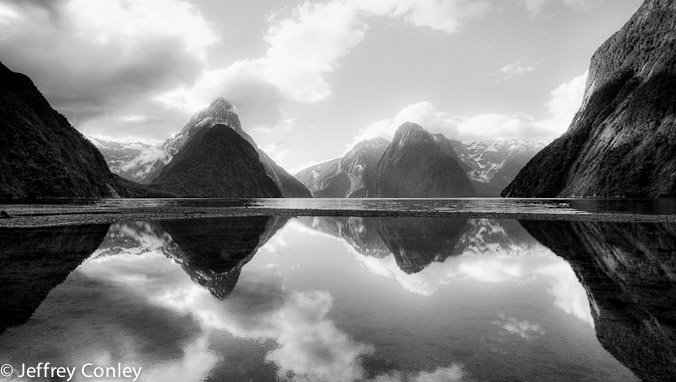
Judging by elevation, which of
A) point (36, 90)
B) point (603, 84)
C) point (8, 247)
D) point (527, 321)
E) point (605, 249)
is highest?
point (603, 84)

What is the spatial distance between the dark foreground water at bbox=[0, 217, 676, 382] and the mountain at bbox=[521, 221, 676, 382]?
54 mm

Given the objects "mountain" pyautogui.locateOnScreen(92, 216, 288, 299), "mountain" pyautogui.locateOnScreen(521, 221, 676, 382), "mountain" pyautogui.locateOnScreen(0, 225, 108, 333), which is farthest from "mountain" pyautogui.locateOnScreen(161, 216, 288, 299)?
"mountain" pyautogui.locateOnScreen(521, 221, 676, 382)

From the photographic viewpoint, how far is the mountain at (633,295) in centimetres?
698

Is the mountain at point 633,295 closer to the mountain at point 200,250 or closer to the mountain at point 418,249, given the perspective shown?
the mountain at point 418,249

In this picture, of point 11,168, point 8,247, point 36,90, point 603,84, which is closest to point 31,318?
point 8,247

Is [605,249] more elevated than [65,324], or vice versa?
[605,249]

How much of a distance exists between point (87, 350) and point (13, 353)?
129 cm

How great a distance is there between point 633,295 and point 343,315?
8.98 meters

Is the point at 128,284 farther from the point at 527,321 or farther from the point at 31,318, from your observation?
the point at 527,321

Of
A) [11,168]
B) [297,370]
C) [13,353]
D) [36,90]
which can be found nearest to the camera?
[297,370]

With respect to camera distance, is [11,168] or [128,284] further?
[11,168]

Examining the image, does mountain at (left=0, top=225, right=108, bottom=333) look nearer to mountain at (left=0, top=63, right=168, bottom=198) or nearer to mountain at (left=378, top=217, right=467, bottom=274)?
mountain at (left=378, top=217, right=467, bottom=274)

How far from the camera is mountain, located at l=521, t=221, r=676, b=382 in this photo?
698 cm

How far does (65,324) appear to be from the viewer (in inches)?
345
